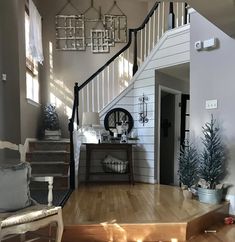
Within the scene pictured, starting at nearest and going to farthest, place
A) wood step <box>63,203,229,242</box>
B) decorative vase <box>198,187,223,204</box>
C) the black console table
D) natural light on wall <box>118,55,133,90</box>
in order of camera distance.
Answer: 1. wood step <box>63,203,229,242</box>
2. decorative vase <box>198,187,223,204</box>
3. the black console table
4. natural light on wall <box>118,55,133,90</box>

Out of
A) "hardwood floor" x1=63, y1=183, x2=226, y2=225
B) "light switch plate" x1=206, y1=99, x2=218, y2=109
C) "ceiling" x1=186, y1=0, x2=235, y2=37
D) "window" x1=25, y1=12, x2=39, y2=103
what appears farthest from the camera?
"window" x1=25, y1=12, x2=39, y2=103

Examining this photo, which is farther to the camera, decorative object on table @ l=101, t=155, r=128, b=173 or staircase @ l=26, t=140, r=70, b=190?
decorative object on table @ l=101, t=155, r=128, b=173

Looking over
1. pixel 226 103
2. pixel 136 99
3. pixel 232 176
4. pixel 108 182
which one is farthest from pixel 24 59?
pixel 232 176

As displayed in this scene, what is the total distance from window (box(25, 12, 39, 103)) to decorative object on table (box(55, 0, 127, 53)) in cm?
104

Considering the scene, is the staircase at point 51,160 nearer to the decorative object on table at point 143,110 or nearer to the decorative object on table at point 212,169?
the decorative object on table at point 143,110

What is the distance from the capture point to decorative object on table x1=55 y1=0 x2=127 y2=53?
7078mm

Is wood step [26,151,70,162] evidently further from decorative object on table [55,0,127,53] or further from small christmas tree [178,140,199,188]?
decorative object on table [55,0,127,53]

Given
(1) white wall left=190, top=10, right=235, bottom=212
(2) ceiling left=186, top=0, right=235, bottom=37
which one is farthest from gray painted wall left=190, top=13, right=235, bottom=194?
(2) ceiling left=186, top=0, right=235, bottom=37

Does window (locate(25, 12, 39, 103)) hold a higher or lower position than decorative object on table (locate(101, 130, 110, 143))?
higher

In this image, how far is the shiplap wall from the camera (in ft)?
17.2

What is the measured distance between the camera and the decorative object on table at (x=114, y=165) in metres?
5.48

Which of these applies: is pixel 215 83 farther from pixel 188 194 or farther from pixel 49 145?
pixel 49 145

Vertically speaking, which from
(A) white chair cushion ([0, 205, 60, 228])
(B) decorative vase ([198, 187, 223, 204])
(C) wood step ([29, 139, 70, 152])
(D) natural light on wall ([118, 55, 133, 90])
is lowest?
(B) decorative vase ([198, 187, 223, 204])

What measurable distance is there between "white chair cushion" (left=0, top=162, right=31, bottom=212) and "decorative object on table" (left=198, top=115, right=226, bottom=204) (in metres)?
2.42
